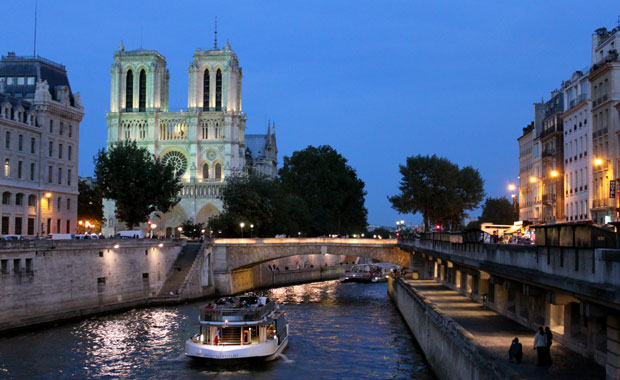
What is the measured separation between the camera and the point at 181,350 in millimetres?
39719

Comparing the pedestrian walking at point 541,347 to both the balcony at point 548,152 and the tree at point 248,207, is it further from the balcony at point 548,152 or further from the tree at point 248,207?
the tree at point 248,207

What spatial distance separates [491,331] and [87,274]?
3359 cm

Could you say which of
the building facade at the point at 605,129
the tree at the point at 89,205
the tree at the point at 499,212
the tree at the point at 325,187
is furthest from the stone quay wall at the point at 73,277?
the tree at the point at 499,212

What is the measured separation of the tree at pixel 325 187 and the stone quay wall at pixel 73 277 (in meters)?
56.2

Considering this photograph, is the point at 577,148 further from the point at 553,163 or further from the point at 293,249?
the point at 293,249

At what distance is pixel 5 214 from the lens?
219 ft

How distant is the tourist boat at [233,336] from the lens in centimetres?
3684

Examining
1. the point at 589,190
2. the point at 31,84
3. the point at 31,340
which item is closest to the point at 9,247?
the point at 31,340

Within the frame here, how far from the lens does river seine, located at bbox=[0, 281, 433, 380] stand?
113 feet

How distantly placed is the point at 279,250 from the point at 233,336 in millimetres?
38931

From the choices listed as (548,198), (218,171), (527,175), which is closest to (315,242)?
(548,198)

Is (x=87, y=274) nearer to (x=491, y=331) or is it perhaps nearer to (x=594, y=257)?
(x=491, y=331)

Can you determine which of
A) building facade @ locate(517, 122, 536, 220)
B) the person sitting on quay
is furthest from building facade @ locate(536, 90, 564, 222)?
the person sitting on quay

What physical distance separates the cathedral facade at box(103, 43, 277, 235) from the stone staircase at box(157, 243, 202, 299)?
6620 cm
